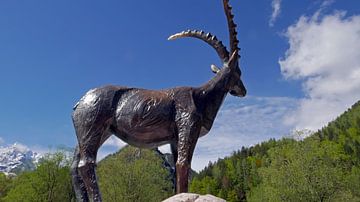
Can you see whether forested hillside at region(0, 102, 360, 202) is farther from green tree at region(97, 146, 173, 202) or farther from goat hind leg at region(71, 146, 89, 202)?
goat hind leg at region(71, 146, 89, 202)

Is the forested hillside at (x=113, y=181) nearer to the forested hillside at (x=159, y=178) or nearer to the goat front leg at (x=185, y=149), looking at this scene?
the forested hillside at (x=159, y=178)

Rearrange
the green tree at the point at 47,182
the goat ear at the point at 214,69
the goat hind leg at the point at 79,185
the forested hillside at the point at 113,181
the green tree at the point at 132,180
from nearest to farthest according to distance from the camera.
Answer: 1. the goat hind leg at the point at 79,185
2. the goat ear at the point at 214,69
3. the green tree at the point at 132,180
4. the forested hillside at the point at 113,181
5. the green tree at the point at 47,182

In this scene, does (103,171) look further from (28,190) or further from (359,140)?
(359,140)

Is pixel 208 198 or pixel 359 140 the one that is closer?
pixel 208 198

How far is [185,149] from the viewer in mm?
6551

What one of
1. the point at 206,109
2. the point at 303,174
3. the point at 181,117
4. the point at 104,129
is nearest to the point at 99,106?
the point at 104,129

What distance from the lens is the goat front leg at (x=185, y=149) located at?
649 cm

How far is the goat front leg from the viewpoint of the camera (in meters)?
6.49

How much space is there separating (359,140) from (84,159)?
302ft

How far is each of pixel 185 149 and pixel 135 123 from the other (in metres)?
0.90

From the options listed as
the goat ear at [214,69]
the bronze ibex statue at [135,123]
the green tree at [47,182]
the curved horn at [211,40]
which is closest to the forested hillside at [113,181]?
the green tree at [47,182]

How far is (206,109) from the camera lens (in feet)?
23.8

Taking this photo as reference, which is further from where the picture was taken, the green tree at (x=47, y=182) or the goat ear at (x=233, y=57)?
the green tree at (x=47, y=182)

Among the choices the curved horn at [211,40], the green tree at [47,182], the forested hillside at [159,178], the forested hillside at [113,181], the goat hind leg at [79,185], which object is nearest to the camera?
the goat hind leg at [79,185]
